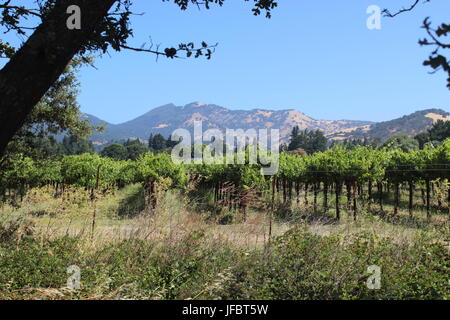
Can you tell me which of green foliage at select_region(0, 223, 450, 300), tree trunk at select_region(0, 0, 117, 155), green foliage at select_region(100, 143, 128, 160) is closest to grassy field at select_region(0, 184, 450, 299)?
green foliage at select_region(0, 223, 450, 300)

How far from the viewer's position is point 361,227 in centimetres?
610

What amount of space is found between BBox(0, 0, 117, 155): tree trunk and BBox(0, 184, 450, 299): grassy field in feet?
6.70

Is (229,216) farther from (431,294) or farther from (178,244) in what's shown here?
(431,294)

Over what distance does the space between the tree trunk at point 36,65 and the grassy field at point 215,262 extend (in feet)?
6.70

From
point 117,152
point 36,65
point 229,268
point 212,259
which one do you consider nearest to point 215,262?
point 212,259

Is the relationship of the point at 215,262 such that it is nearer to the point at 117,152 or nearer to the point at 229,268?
the point at 229,268

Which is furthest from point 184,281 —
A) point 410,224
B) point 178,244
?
point 410,224

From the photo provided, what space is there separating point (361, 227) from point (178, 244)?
9.92ft

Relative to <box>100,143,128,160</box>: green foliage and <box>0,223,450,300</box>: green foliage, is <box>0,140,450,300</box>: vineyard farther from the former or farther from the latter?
<box>100,143,128,160</box>: green foliage

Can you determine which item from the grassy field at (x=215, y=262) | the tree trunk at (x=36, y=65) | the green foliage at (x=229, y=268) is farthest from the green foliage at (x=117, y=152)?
the tree trunk at (x=36, y=65)

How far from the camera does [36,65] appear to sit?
2436 millimetres

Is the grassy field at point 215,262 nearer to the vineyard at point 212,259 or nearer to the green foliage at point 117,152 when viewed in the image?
the vineyard at point 212,259

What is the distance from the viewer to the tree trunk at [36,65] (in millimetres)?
2371

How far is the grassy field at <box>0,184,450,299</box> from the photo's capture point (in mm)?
4195
